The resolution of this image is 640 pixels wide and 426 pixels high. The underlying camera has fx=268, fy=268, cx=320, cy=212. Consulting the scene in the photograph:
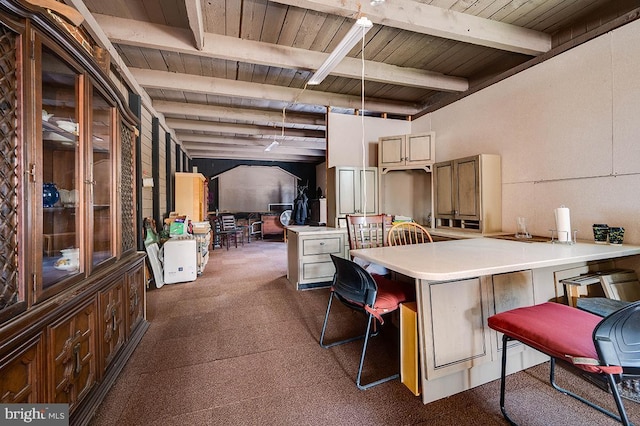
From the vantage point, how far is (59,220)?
1.47 metres

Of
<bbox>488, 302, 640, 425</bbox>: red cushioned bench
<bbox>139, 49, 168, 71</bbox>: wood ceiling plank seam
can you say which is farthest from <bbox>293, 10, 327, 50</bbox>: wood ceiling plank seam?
<bbox>488, 302, 640, 425</bbox>: red cushioned bench

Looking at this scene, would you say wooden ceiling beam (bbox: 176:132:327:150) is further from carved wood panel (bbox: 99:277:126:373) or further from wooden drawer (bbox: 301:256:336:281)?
carved wood panel (bbox: 99:277:126:373)

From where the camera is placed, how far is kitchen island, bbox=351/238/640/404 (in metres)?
1.54

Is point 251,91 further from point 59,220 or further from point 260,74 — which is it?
point 59,220

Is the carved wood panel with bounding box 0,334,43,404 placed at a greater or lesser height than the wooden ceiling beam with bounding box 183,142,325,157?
lesser

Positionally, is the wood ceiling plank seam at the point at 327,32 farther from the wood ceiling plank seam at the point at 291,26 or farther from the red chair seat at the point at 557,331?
the red chair seat at the point at 557,331

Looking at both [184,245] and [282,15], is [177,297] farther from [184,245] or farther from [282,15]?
[282,15]

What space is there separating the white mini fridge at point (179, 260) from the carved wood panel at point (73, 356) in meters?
2.70

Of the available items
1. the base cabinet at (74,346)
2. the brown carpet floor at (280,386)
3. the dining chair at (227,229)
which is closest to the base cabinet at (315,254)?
the brown carpet floor at (280,386)

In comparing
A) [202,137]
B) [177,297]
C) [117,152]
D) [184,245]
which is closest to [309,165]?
[202,137]

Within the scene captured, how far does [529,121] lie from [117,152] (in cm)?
402

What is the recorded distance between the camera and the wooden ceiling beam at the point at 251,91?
3.50 metres

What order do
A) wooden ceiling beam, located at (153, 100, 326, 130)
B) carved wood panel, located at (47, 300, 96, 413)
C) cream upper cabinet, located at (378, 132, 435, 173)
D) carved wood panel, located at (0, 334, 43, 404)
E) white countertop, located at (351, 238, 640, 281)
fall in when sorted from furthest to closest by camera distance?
wooden ceiling beam, located at (153, 100, 326, 130) → cream upper cabinet, located at (378, 132, 435, 173) → white countertop, located at (351, 238, 640, 281) → carved wood panel, located at (47, 300, 96, 413) → carved wood panel, located at (0, 334, 43, 404)

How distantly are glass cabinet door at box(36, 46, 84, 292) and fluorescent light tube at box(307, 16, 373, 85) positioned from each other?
1921 mm
